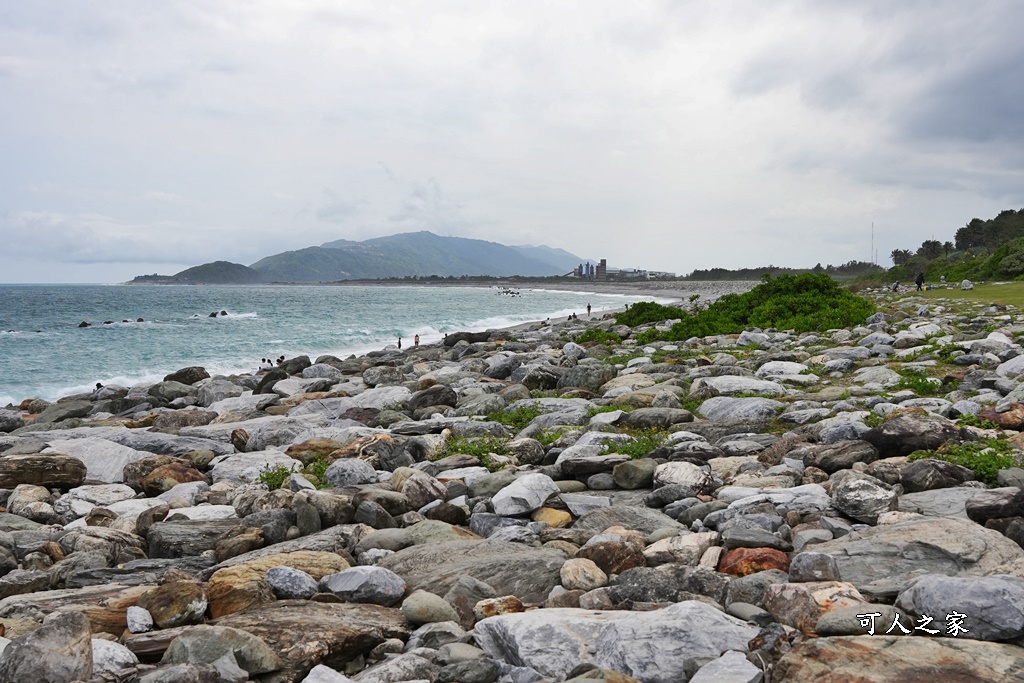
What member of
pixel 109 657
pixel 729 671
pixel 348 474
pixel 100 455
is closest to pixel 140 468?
pixel 100 455

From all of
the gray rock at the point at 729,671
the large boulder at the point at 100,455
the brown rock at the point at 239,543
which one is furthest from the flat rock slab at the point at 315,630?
the large boulder at the point at 100,455

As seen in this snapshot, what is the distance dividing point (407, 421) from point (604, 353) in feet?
30.0

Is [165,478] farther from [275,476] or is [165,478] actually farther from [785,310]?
[785,310]

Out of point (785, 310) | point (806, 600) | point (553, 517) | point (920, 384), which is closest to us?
point (806, 600)

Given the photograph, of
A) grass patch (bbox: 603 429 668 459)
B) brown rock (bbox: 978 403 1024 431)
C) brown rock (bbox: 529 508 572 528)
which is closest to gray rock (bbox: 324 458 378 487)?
brown rock (bbox: 529 508 572 528)

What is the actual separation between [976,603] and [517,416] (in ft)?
26.5

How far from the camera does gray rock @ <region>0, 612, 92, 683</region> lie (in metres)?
3.52

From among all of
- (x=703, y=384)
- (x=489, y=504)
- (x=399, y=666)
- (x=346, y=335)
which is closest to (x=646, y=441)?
(x=489, y=504)

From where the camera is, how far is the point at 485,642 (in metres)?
4.16

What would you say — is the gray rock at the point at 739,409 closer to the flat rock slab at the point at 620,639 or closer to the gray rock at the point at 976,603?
the gray rock at the point at 976,603

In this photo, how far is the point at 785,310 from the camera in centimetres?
2352

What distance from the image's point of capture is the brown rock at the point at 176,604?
15.2ft

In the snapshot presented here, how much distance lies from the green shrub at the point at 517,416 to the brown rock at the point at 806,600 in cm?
685

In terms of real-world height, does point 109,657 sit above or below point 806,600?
below
